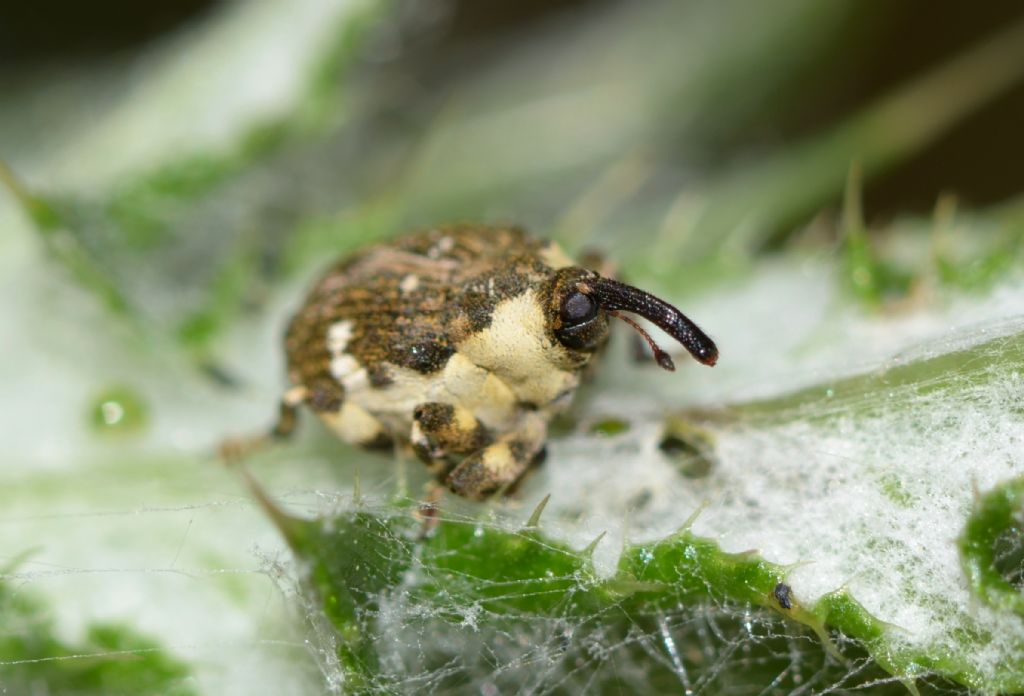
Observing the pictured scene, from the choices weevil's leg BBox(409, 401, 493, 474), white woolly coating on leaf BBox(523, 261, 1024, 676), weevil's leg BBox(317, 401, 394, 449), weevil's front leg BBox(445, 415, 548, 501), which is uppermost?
weevil's leg BBox(317, 401, 394, 449)

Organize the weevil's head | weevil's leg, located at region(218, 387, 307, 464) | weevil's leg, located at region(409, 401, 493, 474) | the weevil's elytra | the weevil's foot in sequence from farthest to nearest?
1. weevil's leg, located at region(218, 387, 307, 464)
2. weevil's leg, located at region(409, 401, 493, 474)
3. the weevil's elytra
4. the weevil's head
5. the weevil's foot

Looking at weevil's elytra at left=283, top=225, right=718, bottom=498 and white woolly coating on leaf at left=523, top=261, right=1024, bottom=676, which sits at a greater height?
weevil's elytra at left=283, top=225, right=718, bottom=498

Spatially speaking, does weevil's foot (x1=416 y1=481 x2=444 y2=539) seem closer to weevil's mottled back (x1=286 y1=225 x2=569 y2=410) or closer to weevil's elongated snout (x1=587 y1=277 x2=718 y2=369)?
weevil's mottled back (x1=286 y1=225 x2=569 y2=410)

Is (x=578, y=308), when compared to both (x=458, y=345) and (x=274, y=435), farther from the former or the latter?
(x=274, y=435)

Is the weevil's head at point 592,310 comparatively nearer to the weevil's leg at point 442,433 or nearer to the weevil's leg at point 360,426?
the weevil's leg at point 442,433

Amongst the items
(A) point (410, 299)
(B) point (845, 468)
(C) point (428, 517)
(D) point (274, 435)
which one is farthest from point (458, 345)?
(B) point (845, 468)

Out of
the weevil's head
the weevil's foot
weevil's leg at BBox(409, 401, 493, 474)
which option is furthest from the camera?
weevil's leg at BBox(409, 401, 493, 474)

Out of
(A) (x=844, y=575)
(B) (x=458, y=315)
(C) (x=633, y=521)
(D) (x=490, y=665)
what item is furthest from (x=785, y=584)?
(B) (x=458, y=315)

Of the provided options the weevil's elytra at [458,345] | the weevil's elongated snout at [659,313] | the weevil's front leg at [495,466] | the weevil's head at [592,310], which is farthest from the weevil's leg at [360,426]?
the weevil's elongated snout at [659,313]

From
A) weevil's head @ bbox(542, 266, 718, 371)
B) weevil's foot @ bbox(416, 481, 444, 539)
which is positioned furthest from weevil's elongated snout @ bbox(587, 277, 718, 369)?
weevil's foot @ bbox(416, 481, 444, 539)
